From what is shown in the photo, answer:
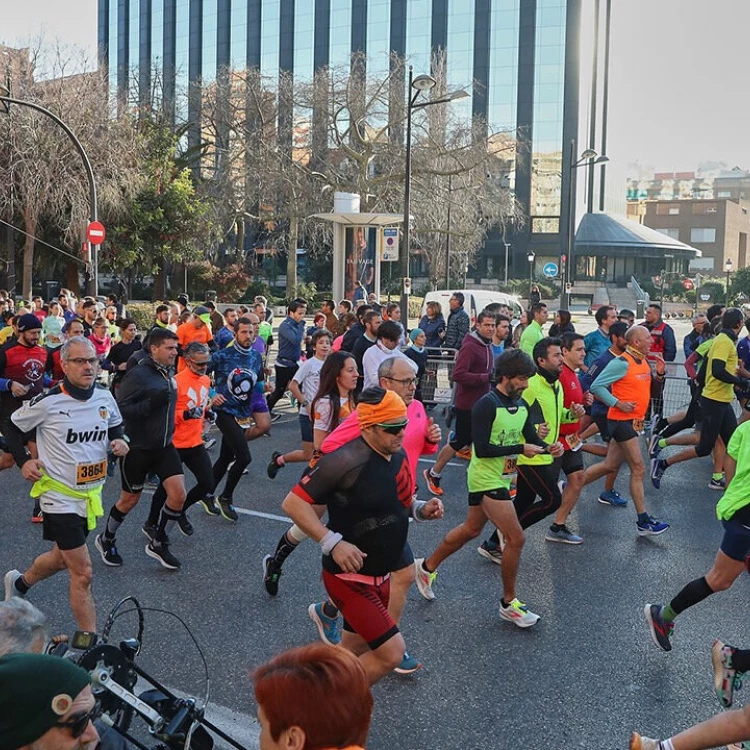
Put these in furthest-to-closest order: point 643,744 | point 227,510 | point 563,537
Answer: point 227,510 → point 563,537 → point 643,744

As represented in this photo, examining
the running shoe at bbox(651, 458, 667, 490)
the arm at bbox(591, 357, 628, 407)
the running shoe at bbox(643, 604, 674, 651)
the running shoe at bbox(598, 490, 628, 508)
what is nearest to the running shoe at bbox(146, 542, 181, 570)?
the running shoe at bbox(643, 604, 674, 651)

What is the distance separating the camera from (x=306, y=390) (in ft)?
27.7

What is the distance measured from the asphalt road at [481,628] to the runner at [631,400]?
31cm

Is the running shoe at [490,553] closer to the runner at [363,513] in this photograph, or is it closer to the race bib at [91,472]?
the runner at [363,513]

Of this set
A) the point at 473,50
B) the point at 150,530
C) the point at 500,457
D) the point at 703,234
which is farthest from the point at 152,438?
A: the point at 703,234

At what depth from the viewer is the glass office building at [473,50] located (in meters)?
60.7

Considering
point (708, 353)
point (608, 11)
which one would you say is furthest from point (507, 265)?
point (708, 353)

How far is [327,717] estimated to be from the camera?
1.82m

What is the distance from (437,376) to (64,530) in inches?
381

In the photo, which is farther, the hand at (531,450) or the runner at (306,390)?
the runner at (306,390)

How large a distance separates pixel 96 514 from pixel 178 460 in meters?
1.37

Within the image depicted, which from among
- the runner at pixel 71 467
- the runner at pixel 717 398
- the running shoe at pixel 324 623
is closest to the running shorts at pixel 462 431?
the runner at pixel 717 398

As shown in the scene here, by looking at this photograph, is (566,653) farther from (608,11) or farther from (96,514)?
(608,11)

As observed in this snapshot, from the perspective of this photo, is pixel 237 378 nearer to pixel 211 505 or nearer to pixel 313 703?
pixel 211 505
